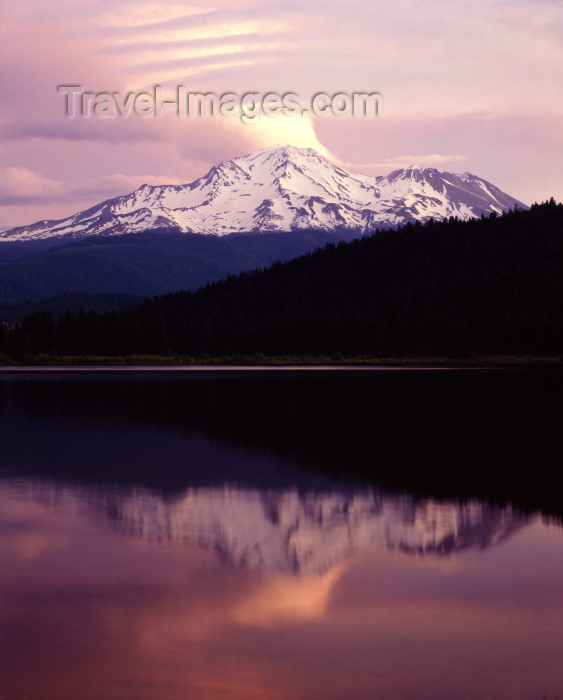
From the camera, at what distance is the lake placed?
12.3 metres

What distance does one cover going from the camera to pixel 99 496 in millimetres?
25797

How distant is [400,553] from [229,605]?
5103mm

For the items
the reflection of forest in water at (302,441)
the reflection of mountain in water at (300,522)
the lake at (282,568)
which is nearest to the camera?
the lake at (282,568)

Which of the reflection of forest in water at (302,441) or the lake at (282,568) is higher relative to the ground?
the reflection of forest in water at (302,441)

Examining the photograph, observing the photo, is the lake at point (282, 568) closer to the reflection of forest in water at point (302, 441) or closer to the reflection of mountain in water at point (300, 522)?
the reflection of mountain in water at point (300, 522)

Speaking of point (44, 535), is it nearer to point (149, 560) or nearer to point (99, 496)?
point (149, 560)

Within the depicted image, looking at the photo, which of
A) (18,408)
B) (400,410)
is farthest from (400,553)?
(18,408)

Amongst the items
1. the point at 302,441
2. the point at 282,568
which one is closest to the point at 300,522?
the point at 282,568

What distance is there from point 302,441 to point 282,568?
2132 cm

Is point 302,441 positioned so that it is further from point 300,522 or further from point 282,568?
point 282,568

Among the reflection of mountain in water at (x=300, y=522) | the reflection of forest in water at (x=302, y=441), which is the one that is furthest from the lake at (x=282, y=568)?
the reflection of forest in water at (x=302, y=441)

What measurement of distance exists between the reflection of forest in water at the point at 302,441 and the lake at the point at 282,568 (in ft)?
0.72

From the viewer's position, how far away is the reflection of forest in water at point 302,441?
28.9 meters

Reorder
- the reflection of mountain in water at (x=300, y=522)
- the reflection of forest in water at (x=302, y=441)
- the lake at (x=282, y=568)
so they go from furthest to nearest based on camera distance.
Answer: the reflection of forest in water at (x=302, y=441)
the reflection of mountain in water at (x=300, y=522)
the lake at (x=282, y=568)
